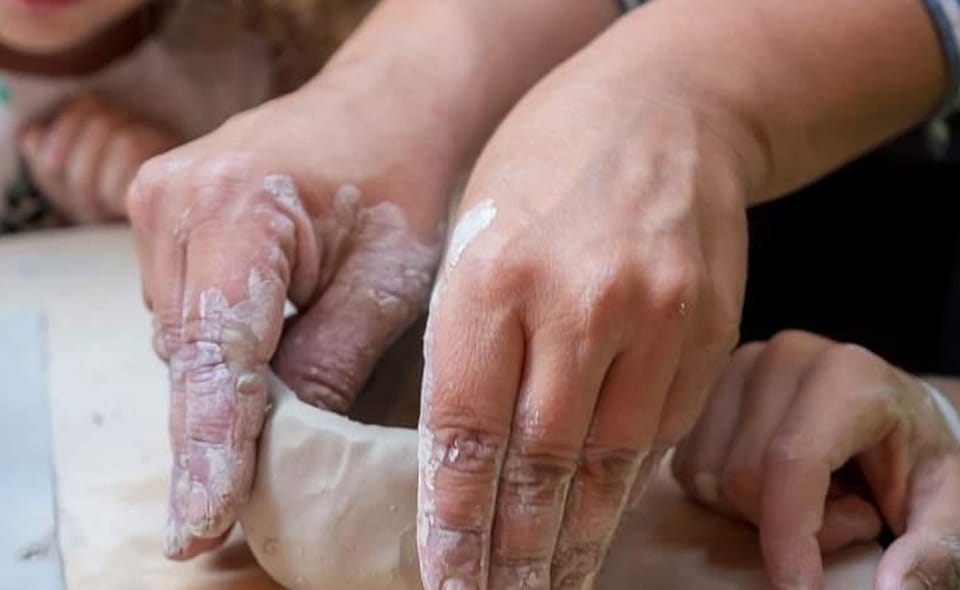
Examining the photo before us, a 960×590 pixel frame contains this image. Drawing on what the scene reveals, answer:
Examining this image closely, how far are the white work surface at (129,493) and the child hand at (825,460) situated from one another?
0.02 meters

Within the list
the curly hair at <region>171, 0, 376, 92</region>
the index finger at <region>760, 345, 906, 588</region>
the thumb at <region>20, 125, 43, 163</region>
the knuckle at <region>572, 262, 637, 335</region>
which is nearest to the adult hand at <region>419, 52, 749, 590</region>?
the knuckle at <region>572, 262, 637, 335</region>

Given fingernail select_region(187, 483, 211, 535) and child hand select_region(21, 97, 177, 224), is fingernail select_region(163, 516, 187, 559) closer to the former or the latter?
fingernail select_region(187, 483, 211, 535)

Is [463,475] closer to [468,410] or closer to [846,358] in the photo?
[468,410]

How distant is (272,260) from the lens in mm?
706

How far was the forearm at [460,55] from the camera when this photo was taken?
84 cm

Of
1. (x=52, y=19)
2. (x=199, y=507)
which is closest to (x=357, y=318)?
(x=199, y=507)

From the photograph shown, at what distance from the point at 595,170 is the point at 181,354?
251 mm

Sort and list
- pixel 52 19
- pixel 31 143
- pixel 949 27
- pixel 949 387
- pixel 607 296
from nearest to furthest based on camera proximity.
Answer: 1. pixel 607 296
2. pixel 949 27
3. pixel 949 387
4. pixel 52 19
5. pixel 31 143

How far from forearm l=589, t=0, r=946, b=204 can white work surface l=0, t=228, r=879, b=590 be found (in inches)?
8.1

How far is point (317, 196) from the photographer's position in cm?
76

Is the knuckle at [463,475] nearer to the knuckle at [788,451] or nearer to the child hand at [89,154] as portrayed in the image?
the knuckle at [788,451]

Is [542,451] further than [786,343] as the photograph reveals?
No

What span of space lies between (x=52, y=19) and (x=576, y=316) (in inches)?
31.7

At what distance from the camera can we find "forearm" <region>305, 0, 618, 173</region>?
2.75 feet
